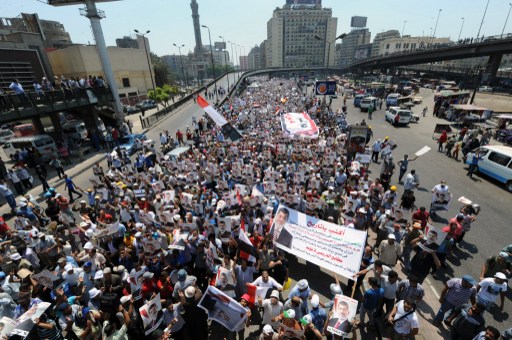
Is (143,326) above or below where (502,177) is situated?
above

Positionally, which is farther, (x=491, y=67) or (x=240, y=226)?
(x=491, y=67)

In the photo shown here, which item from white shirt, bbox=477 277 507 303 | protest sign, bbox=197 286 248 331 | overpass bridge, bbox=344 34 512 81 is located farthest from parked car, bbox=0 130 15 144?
overpass bridge, bbox=344 34 512 81

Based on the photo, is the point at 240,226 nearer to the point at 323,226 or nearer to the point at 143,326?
the point at 323,226

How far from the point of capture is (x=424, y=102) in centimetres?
4584

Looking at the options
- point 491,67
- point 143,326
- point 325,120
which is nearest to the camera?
point 143,326

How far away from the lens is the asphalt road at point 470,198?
7.89 m

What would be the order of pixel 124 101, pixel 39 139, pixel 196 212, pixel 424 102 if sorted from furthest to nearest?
pixel 124 101, pixel 424 102, pixel 39 139, pixel 196 212

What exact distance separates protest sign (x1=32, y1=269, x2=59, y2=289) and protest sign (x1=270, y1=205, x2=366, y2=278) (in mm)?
5596

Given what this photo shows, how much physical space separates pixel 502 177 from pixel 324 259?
1342cm

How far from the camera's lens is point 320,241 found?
713 cm

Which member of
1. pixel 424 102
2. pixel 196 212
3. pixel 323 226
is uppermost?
pixel 323 226

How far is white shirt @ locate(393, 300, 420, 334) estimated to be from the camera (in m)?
4.84

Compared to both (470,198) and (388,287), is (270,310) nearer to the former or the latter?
(388,287)

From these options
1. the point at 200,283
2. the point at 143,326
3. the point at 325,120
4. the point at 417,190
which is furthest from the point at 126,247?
the point at 325,120
